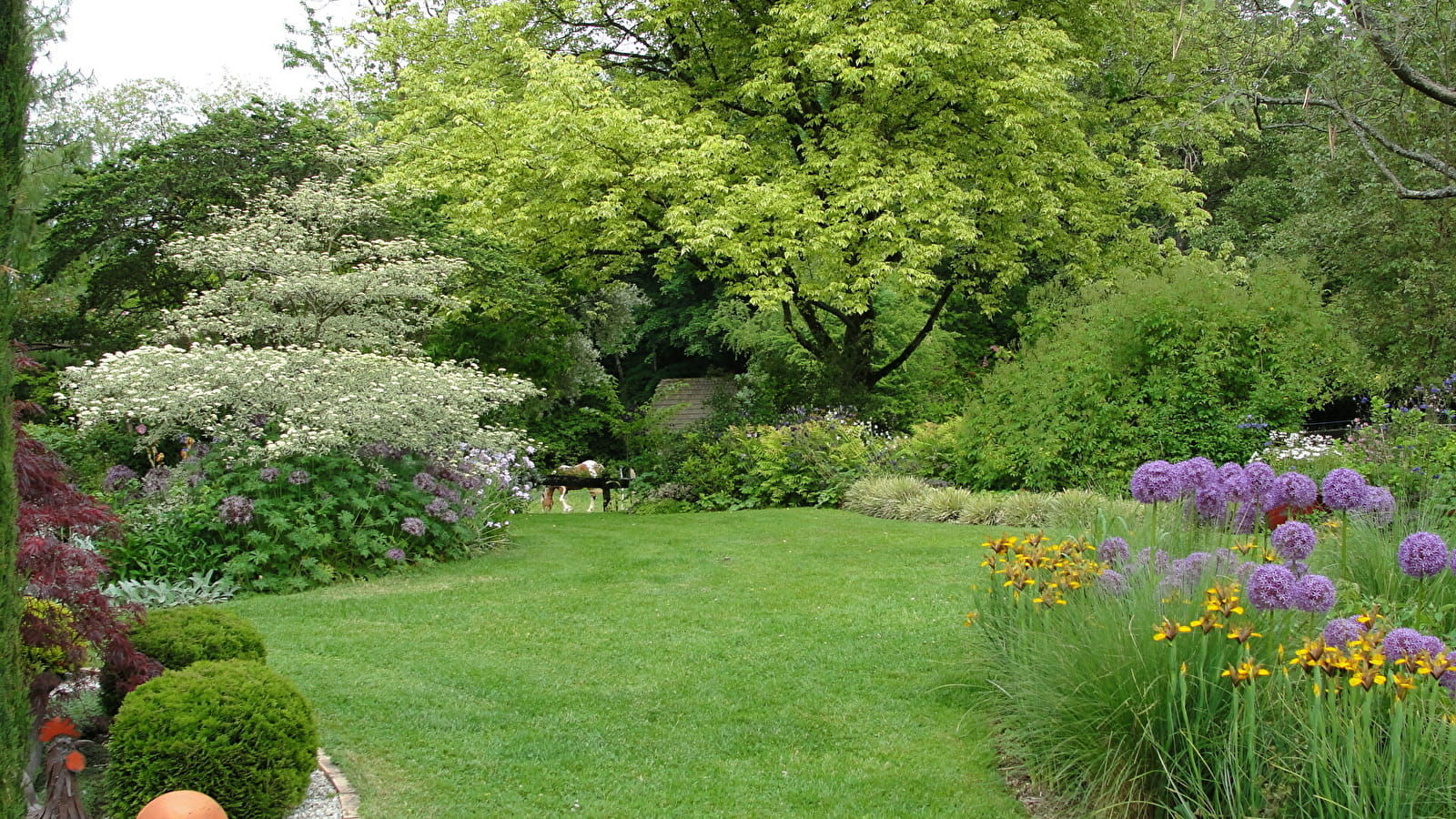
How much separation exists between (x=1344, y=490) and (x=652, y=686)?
3341 mm

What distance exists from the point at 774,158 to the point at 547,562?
842 cm

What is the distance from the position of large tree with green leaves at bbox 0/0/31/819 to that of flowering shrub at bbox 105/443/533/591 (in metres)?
5.02

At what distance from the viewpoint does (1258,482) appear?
4539 mm

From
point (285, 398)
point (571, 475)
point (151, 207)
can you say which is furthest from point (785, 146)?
point (285, 398)

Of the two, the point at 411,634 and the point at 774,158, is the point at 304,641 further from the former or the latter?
the point at 774,158

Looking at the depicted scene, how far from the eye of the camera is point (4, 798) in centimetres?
291

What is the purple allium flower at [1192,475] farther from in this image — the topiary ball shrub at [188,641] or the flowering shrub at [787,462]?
the flowering shrub at [787,462]

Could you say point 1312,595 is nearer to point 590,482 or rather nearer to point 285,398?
point 285,398

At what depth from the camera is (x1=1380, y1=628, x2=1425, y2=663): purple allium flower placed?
3217 mm

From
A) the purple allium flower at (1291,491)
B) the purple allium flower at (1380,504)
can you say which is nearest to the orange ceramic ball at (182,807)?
the purple allium flower at (1291,491)

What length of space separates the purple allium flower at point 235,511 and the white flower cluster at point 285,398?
431 millimetres

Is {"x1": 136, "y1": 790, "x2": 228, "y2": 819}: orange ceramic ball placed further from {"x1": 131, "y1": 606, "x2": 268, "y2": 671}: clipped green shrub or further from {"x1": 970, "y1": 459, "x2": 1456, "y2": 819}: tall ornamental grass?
{"x1": 970, "y1": 459, "x2": 1456, "y2": 819}: tall ornamental grass

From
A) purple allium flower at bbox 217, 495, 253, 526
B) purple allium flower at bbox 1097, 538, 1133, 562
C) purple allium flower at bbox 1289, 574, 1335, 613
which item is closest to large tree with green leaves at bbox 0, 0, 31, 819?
purple allium flower at bbox 1289, 574, 1335, 613

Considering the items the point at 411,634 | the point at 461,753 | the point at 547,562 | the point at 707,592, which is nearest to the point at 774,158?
Answer: the point at 547,562
